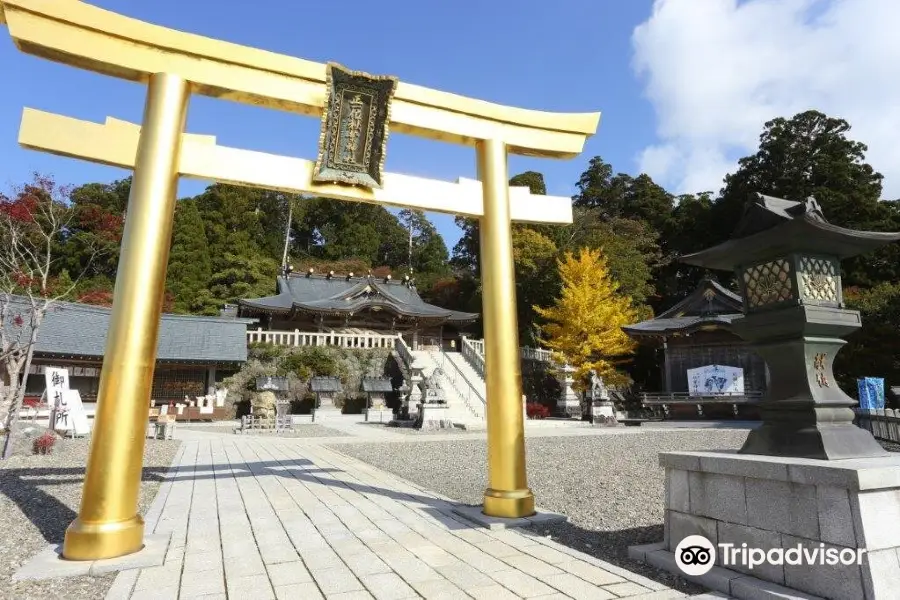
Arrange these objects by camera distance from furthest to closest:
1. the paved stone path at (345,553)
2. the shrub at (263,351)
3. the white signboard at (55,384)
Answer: the shrub at (263,351), the white signboard at (55,384), the paved stone path at (345,553)

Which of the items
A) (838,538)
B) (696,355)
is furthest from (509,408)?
(696,355)

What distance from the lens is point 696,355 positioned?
23953mm

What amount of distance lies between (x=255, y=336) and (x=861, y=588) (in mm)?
25455

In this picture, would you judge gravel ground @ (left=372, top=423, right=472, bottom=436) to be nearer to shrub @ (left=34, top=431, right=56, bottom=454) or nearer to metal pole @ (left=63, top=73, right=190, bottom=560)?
shrub @ (left=34, top=431, right=56, bottom=454)

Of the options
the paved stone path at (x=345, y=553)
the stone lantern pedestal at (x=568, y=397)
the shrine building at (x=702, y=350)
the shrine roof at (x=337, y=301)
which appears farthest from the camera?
the shrine roof at (x=337, y=301)

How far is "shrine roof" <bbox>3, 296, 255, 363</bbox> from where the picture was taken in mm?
19422

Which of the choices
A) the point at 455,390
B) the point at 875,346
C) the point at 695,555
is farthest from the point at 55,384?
the point at 875,346

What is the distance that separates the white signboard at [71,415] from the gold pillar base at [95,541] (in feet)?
37.6

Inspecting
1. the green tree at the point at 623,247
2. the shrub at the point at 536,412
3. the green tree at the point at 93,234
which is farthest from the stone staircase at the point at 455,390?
the green tree at the point at 93,234

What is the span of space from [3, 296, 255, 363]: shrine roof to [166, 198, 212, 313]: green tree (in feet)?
33.5

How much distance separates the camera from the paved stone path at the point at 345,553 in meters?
3.08

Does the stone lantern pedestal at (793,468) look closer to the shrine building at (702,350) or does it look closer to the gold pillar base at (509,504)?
the gold pillar base at (509,504)

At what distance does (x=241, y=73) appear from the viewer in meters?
4.63

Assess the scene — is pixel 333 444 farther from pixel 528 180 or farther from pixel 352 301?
pixel 528 180
